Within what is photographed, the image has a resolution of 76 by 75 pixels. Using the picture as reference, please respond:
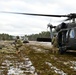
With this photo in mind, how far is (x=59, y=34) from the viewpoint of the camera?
21.6 metres

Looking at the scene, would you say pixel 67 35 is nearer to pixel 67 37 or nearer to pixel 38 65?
pixel 67 37

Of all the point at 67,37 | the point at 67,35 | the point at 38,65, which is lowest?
the point at 38,65

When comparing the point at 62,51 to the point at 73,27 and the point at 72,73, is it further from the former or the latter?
the point at 72,73

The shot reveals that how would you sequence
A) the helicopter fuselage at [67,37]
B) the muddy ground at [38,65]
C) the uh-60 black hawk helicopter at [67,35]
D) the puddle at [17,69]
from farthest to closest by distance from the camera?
the helicopter fuselage at [67,37] < the uh-60 black hawk helicopter at [67,35] < the muddy ground at [38,65] < the puddle at [17,69]

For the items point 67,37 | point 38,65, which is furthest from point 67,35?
point 38,65

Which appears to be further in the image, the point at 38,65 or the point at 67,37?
the point at 67,37

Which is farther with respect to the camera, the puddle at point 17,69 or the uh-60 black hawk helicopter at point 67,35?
the uh-60 black hawk helicopter at point 67,35

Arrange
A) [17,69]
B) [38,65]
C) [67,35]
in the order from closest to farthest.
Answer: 1. [17,69]
2. [38,65]
3. [67,35]

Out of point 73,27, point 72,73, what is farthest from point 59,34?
point 72,73

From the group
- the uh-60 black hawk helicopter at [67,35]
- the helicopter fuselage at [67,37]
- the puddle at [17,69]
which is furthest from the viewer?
the helicopter fuselage at [67,37]

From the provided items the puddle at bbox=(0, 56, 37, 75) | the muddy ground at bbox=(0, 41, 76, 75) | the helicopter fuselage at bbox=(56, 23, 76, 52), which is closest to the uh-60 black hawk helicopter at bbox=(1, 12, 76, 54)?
the helicopter fuselage at bbox=(56, 23, 76, 52)

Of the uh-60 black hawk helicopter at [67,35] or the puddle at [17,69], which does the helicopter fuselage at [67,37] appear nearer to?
the uh-60 black hawk helicopter at [67,35]

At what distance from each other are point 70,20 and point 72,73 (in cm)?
1072

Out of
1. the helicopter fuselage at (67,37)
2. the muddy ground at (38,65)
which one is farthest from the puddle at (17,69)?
the helicopter fuselage at (67,37)
